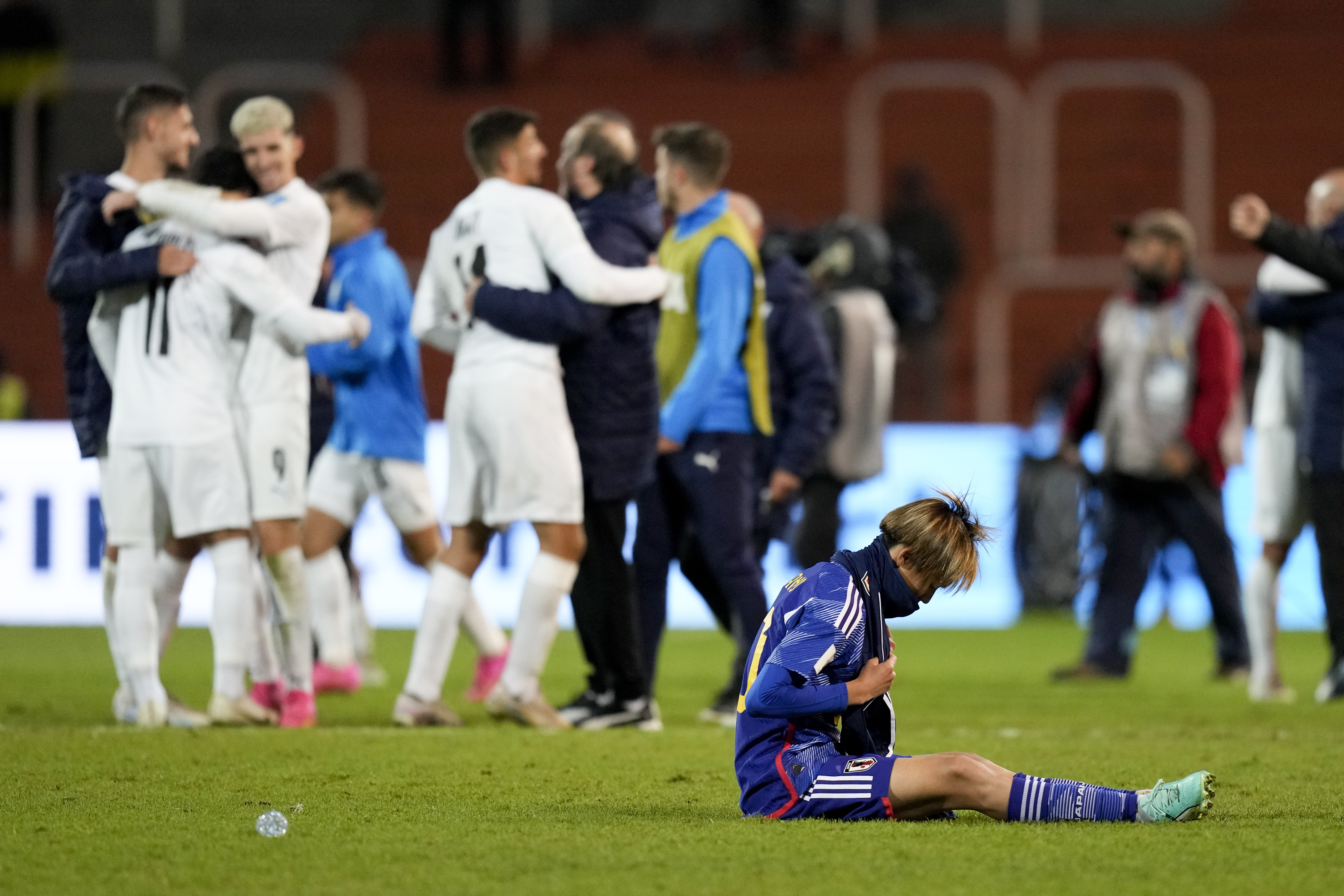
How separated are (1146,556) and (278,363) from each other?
16.4 feet

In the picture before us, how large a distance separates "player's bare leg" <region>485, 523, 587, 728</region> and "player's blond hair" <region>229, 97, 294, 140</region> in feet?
5.94

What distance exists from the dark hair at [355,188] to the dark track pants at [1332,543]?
4.47 meters

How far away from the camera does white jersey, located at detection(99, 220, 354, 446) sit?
7465 millimetres

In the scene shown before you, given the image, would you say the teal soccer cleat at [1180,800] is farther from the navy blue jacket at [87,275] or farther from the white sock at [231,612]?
the navy blue jacket at [87,275]

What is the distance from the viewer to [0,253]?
61.8 ft

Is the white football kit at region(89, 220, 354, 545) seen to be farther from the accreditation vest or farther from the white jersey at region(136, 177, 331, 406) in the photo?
the accreditation vest

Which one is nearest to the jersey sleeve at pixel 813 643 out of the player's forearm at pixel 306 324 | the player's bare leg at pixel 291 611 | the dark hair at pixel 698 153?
the player's forearm at pixel 306 324

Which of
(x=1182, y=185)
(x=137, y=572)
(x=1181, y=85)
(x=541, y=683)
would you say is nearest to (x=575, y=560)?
(x=137, y=572)

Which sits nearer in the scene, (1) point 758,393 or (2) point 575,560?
(2) point 575,560

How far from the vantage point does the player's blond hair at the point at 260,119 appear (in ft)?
25.4

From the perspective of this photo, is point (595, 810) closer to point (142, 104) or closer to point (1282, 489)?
point (142, 104)

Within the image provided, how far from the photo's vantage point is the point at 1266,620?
31.7 ft

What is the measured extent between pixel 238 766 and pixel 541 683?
3800 mm

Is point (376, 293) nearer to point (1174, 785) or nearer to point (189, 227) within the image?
point (189, 227)
